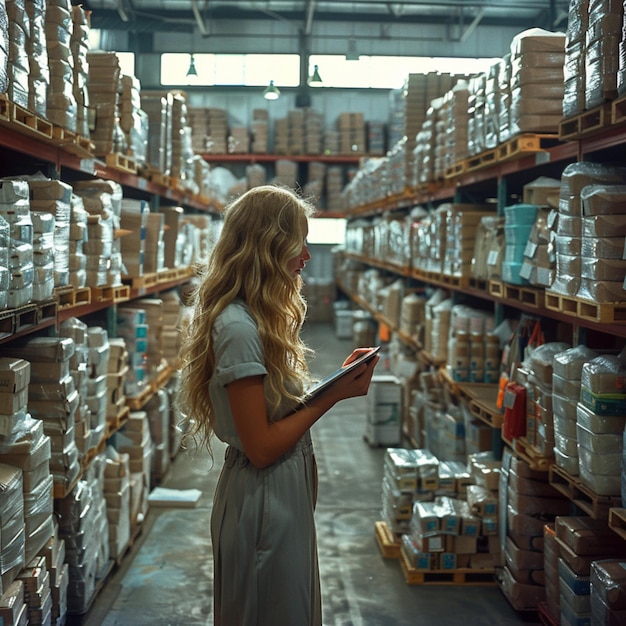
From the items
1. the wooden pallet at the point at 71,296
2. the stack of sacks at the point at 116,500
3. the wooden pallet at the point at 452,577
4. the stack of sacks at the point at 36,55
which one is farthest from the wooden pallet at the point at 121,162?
the wooden pallet at the point at 452,577

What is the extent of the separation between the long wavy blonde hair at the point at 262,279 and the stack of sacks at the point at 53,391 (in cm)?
174

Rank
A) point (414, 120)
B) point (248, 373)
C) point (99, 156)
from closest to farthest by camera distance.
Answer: point (248, 373)
point (99, 156)
point (414, 120)

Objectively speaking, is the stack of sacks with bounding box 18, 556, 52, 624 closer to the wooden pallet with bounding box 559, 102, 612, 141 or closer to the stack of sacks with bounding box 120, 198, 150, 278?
the stack of sacks with bounding box 120, 198, 150, 278

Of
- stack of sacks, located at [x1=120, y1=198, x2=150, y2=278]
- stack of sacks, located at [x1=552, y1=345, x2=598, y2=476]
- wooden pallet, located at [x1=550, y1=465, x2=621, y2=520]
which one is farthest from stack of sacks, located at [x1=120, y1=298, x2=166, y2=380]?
stack of sacks, located at [x1=552, y1=345, x2=598, y2=476]

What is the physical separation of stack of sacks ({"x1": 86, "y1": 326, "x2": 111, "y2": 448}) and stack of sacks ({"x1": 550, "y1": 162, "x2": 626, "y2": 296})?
287 centimetres

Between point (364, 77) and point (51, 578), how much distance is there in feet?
60.6

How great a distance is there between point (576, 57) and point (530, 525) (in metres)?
2.66

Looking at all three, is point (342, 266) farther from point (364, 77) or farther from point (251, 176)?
→ point (364, 77)

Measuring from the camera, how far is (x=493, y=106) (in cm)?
561

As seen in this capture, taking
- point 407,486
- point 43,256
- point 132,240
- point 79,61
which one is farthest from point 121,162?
point 407,486

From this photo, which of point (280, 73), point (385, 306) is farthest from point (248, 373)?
point (280, 73)

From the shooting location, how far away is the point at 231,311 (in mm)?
2557

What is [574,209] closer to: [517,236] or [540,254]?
[540,254]

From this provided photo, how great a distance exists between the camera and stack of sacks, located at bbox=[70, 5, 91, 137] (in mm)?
4754
